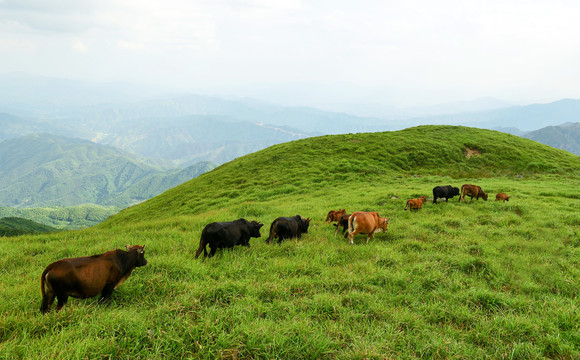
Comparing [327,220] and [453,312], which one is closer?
[453,312]

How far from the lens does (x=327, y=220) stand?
11.4 m

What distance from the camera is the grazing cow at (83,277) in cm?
412

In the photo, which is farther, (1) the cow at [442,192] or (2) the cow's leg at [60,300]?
(1) the cow at [442,192]

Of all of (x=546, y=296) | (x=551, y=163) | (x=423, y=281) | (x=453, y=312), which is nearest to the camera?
(x=453, y=312)

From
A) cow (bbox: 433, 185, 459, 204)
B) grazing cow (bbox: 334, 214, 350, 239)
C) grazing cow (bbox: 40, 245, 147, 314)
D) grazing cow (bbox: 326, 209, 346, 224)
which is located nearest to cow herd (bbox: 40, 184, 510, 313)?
grazing cow (bbox: 40, 245, 147, 314)

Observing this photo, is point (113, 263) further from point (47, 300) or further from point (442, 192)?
point (442, 192)

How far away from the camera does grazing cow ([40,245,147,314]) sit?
4125 millimetres

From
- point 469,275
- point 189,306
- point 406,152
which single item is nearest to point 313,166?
point 406,152

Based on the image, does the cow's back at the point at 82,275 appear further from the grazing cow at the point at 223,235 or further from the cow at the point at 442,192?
the cow at the point at 442,192

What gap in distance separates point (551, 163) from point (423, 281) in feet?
118

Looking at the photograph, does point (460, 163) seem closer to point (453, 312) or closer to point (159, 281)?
point (453, 312)

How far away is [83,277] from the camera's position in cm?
432

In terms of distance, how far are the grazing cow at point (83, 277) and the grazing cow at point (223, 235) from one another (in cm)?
211

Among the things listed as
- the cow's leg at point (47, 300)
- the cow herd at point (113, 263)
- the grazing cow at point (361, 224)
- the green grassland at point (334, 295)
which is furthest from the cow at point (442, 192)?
the cow's leg at point (47, 300)
